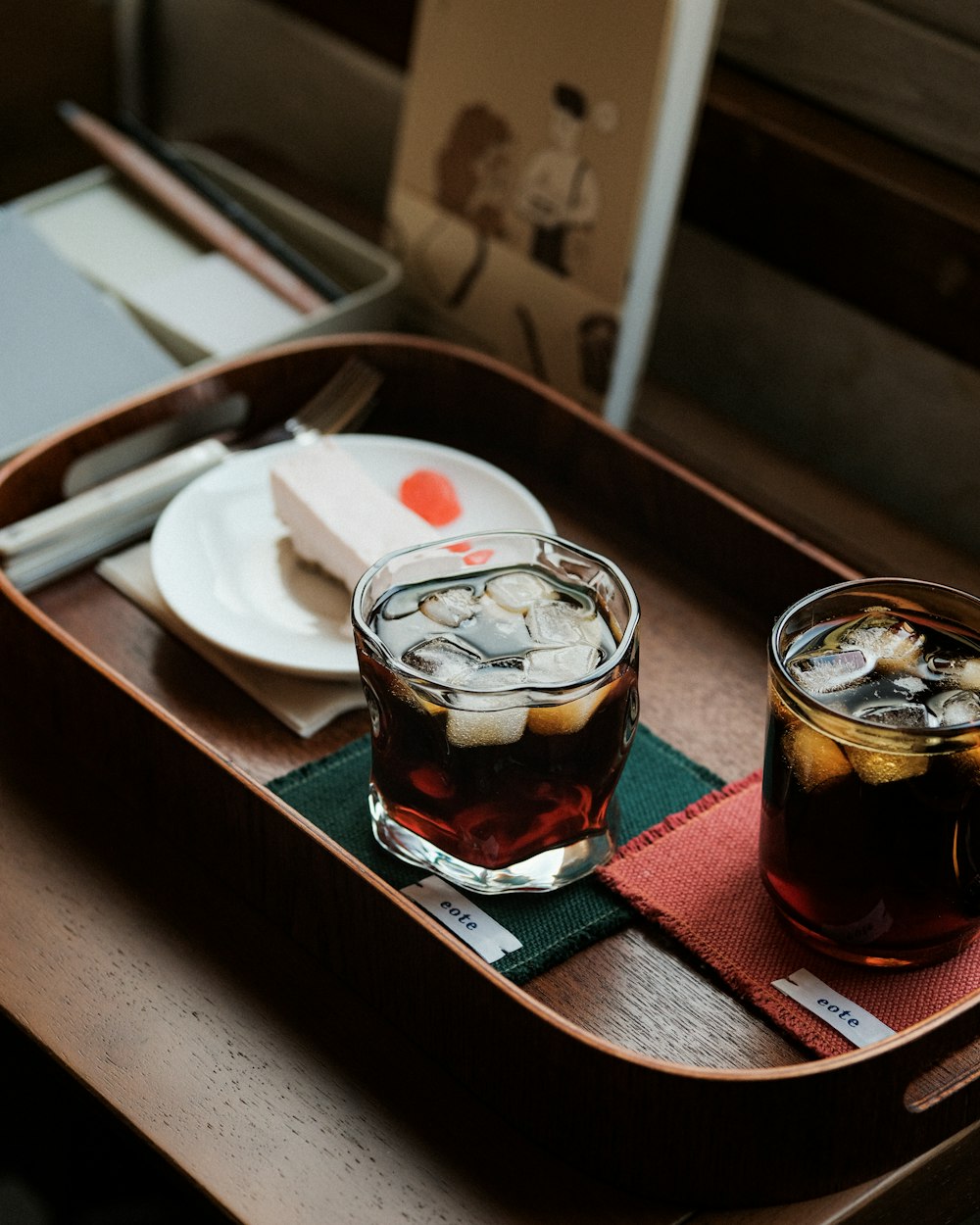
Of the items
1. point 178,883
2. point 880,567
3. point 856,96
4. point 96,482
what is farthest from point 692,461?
point 178,883

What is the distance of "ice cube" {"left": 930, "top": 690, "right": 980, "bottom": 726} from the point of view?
630 mm

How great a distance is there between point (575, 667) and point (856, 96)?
27.2 inches

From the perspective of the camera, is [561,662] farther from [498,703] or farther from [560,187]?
[560,187]

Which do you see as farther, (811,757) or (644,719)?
(644,719)

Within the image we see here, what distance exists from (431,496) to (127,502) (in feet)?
0.66

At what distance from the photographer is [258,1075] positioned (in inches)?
26.0

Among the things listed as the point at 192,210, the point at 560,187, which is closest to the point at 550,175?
the point at 560,187

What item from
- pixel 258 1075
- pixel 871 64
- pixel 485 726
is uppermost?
pixel 871 64

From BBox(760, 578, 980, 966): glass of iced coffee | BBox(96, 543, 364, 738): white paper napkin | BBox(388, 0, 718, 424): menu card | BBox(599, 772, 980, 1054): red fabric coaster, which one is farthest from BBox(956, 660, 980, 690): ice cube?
BBox(388, 0, 718, 424): menu card

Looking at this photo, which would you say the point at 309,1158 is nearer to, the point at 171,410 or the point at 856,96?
the point at 171,410

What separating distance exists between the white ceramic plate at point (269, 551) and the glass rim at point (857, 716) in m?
0.27

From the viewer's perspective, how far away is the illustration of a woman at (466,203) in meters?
1.12

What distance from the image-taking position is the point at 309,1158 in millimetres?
628

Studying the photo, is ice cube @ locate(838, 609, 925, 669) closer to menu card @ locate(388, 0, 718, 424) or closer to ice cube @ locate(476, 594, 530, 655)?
ice cube @ locate(476, 594, 530, 655)
